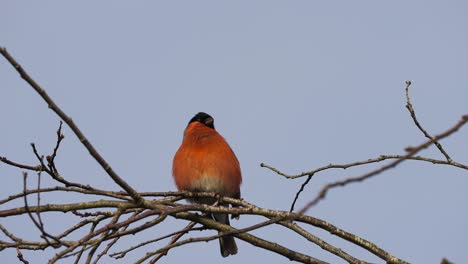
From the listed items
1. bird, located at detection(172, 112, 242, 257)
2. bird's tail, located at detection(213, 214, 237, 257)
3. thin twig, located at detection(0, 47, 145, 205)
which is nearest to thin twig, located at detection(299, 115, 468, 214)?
thin twig, located at detection(0, 47, 145, 205)

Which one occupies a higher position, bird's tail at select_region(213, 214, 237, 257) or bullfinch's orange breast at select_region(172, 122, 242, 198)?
bullfinch's orange breast at select_region(172, 122, 242, 198)

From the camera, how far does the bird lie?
619 cm

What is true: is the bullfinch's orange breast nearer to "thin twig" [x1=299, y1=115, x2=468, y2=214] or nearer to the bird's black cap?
the bird's black cap

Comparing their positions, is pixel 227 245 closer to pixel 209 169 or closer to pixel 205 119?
pixel 209 169

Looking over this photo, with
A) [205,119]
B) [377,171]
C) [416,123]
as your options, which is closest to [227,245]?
[205,119]

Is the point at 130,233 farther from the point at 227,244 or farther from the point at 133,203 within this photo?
the point at 227,244

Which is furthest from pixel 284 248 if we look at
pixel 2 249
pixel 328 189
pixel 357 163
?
pixel 328 189

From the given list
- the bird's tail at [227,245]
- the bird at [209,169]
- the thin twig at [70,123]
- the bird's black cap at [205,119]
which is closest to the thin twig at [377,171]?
the thin twig at [70,123]

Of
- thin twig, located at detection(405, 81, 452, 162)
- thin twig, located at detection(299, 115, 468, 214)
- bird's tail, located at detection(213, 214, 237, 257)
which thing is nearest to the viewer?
thin twig, located at detection(299, 115, 468, 214)

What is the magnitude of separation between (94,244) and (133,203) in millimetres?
429

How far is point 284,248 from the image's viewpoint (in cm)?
400

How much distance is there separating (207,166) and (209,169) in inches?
1.4

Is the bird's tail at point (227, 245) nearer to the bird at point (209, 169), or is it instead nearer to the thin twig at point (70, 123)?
the bird at point (209, 169)

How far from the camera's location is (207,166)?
6.24 m
